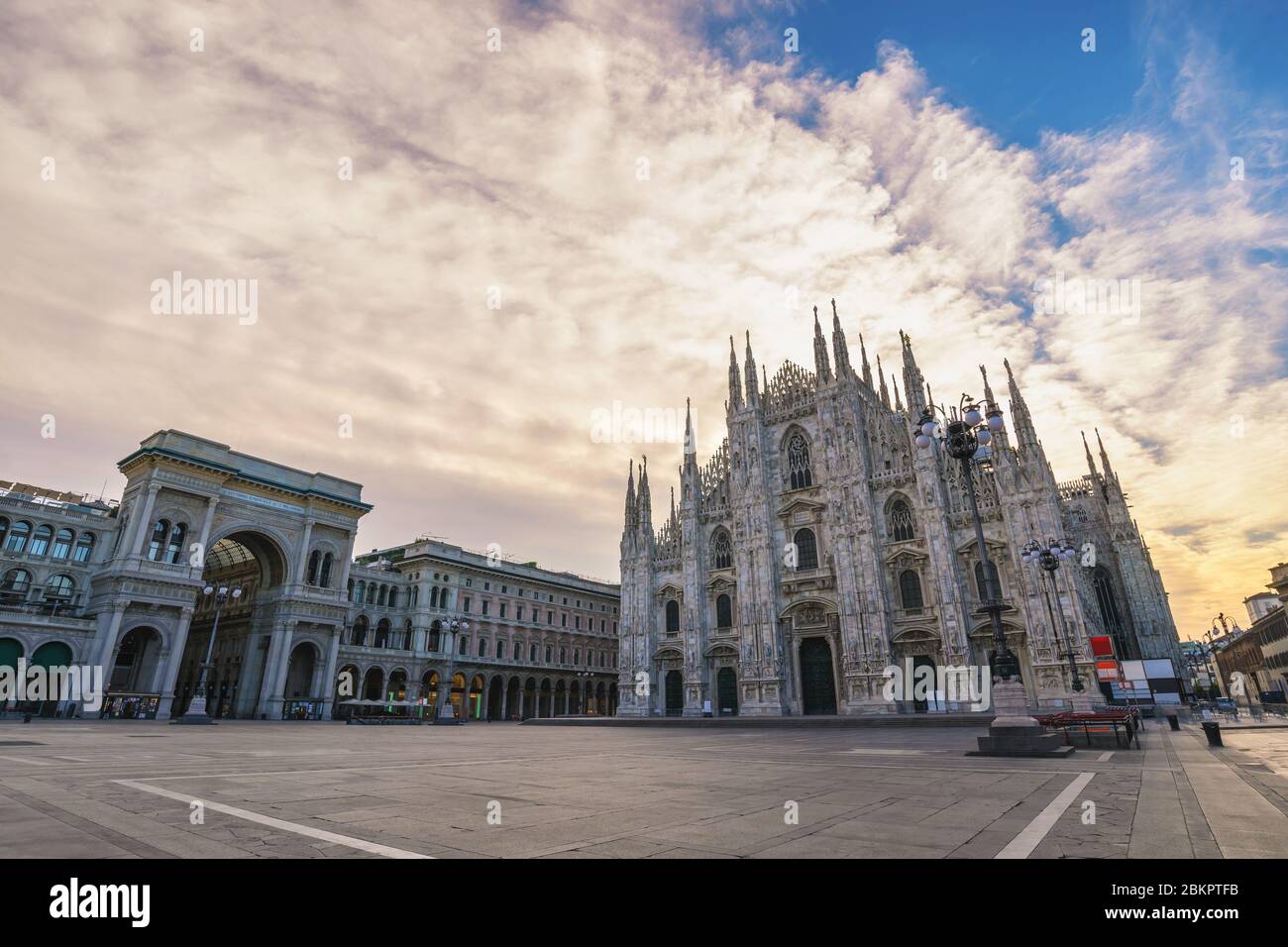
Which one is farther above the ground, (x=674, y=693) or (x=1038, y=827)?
(x=674, y=693)

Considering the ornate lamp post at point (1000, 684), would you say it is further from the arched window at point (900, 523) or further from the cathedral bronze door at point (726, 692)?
the cathedral bronze door at point (726, 692)

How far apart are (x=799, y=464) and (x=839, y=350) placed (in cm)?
838

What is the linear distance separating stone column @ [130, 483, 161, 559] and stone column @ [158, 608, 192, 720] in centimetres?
461

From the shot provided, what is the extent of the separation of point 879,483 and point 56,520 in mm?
52723

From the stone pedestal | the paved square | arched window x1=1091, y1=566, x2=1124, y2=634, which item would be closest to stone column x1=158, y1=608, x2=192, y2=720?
the paved square

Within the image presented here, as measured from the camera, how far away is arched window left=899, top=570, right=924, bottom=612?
122ft

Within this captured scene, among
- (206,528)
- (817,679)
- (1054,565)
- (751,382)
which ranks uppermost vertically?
(751,382)

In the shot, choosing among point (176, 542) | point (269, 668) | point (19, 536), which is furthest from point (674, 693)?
point (19, 536)

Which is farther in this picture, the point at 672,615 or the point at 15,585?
the point at 672,615

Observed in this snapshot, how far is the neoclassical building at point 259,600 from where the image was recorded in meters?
37.2

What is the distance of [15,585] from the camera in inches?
1476

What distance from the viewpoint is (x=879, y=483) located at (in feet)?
132

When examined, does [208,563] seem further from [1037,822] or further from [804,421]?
[1037,822]

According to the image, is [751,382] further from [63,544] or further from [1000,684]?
[63,544]
